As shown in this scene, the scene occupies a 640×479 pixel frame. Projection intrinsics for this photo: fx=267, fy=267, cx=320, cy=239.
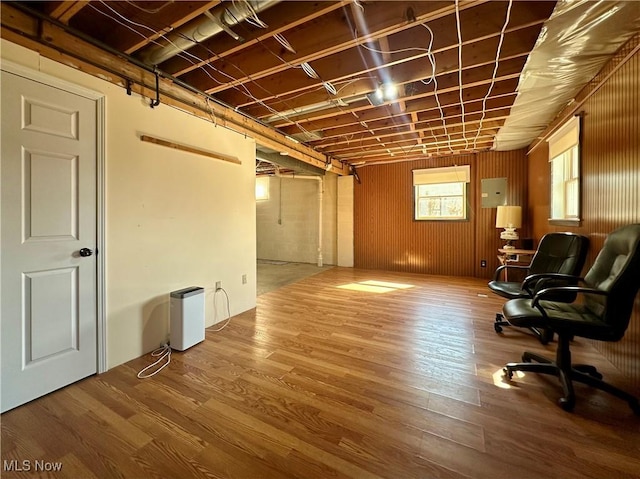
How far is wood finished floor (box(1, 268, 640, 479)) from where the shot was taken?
1275mm

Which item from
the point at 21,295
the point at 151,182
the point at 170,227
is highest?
the point at 151,182

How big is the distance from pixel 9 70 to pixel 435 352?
358cm

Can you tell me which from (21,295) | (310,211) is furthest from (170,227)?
(310,211)

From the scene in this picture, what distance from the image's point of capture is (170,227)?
252cm

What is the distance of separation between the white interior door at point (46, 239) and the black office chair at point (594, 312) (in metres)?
3.11

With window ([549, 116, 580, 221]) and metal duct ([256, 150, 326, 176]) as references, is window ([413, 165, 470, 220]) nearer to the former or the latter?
window ([549, 116, 580, 221])

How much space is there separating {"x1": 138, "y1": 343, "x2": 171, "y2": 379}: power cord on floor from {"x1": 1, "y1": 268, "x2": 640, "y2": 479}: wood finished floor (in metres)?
0.07

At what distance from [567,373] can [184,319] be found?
293cm

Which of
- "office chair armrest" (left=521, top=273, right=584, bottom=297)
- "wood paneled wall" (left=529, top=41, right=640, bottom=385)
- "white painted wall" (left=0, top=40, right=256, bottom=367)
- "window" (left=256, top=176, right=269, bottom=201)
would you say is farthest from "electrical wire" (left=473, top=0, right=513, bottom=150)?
"window" (left=256, top=176, right=269, bottom=201)

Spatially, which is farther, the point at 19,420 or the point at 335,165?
the point at 335,165

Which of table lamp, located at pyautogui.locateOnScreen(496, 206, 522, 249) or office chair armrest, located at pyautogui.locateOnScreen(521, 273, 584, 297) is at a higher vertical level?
table lamp, located at pyautogui.locateOnScreen(496, 206, 522, 249)

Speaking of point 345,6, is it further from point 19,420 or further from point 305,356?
point 19,420

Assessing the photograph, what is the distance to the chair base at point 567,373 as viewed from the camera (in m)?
1.62

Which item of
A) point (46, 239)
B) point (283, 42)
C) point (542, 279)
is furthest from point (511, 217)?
point (46, 239)
